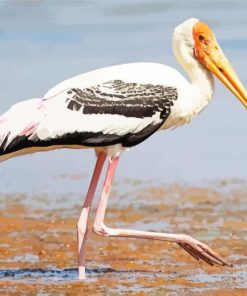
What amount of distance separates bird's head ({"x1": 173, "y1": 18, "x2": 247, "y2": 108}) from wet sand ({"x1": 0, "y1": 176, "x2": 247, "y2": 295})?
207 centimetres

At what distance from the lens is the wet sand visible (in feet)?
49.9

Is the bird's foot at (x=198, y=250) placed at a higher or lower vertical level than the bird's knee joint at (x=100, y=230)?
lower

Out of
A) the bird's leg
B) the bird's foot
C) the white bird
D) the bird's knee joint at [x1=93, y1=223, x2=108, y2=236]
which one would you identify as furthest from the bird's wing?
the bird's foot

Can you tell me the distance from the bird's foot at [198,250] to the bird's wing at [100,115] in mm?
1156

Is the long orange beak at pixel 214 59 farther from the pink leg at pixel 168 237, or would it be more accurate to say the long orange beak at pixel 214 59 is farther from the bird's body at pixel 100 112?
the pink leg at pixel 168 237

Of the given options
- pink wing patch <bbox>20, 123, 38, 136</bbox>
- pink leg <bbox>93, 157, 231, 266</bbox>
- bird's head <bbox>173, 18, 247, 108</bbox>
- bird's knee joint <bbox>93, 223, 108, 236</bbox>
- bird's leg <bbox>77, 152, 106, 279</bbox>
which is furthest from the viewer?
bird's head <bbox>173, 18, 247, 108</bbox>

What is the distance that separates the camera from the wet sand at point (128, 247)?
15.2 meters

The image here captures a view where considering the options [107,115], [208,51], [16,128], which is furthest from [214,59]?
[16,128]

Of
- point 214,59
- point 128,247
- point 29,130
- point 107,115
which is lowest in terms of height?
point 128,247

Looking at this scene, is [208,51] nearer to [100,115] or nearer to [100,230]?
[100,115]

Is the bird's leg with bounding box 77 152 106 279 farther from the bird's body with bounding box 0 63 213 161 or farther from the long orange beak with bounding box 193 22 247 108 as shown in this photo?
the long orange beak with bounding box 193 22 247 108

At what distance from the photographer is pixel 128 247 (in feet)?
60.5

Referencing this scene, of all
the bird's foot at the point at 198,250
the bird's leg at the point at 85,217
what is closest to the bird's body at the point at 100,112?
the bird's leg at the point at 85,217

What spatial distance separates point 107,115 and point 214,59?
147 cm
